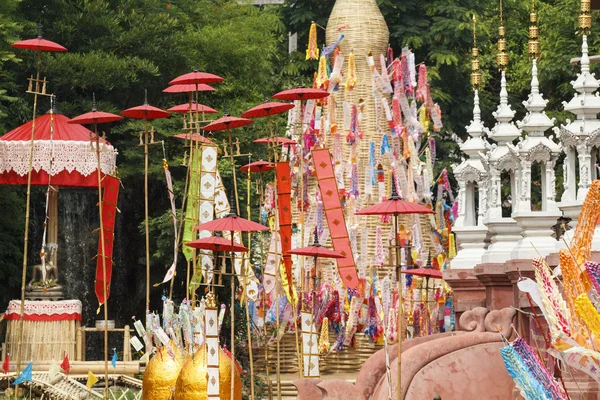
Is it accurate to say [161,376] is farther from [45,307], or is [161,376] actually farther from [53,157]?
[53,157]

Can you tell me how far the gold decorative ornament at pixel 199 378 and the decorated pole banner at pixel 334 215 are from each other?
2336 millimetres

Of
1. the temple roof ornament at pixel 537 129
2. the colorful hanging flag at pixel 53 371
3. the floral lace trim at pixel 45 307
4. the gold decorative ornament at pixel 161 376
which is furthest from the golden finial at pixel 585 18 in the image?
the floral lace trim at pixel 45 307

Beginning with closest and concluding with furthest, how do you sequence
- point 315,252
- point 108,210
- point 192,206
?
point 315,252
point 192,206
point 108,210

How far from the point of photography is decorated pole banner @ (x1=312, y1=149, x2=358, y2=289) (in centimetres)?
1516

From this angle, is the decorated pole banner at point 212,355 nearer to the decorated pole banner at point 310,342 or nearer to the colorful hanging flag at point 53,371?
the decorated pole banner at point 310,342

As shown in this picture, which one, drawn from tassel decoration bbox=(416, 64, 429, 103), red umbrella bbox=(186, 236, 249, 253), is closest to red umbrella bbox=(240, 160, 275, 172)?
red umbrella bbox=(186, 236, 249, 253)

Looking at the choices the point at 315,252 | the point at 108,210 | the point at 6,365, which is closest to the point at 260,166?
the point at 108,210

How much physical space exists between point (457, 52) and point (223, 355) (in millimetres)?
15118

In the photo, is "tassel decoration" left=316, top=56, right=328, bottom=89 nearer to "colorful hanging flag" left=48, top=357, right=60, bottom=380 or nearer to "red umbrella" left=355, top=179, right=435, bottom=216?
"colorful hanging flag" left=48, top=357, right=60, bottom=380

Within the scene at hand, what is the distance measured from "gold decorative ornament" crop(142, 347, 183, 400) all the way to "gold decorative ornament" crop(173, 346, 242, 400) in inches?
32.5

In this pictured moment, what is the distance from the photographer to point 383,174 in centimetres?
2083

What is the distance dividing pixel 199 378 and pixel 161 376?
1103mm

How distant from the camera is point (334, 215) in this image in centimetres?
1530

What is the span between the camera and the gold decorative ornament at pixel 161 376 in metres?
14.2
